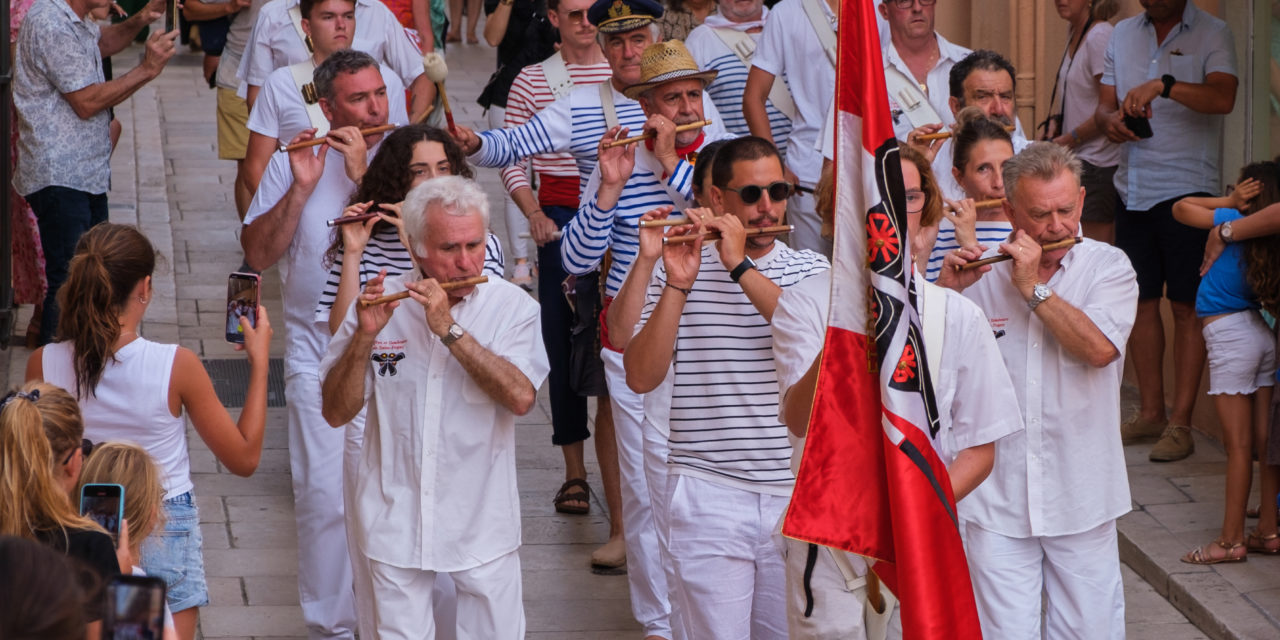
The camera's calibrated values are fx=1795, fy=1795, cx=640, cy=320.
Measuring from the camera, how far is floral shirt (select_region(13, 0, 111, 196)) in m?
8.78

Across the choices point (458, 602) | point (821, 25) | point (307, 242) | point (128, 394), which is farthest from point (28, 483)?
point (821, 25)

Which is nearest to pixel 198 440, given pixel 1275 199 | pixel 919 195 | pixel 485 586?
pixel 485 586

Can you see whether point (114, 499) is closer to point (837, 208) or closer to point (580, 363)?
point (837, 208)

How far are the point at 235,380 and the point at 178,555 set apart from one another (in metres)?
4.61

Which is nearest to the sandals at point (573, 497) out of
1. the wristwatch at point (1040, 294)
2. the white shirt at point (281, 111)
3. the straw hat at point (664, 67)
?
the white shirt at point (281, 111)

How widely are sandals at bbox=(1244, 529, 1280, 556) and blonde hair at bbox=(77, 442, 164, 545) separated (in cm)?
487

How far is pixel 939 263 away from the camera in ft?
21.3

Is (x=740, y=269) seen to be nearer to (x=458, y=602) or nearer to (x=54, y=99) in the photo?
(x=458, y=602)

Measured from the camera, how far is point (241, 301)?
5461 mm

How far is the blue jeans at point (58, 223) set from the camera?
8961mm

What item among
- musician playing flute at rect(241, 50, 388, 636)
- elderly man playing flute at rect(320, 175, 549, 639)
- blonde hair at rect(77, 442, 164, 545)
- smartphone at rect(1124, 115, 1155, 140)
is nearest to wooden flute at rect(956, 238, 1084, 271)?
elderly man playing flute at rect(320, 175, 549, 639)

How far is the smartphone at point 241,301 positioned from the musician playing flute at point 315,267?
3.25 feet

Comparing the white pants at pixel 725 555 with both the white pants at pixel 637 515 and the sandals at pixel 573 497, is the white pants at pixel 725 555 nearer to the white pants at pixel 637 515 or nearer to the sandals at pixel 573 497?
the white pants at pixel 637 515

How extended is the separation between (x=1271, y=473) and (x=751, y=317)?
3173mm
